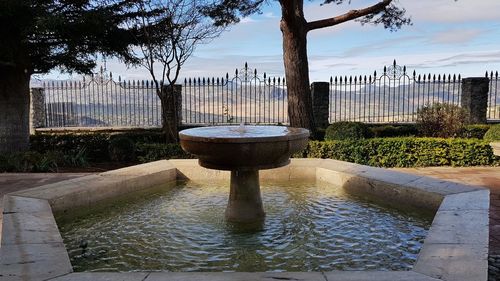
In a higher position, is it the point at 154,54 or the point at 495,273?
the point at 154,54

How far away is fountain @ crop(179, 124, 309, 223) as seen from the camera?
14.3ft

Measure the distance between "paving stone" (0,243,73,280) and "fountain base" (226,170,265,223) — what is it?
202cm

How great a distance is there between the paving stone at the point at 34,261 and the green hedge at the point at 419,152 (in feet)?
23.7

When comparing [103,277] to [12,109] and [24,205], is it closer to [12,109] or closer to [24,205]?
[24,205]

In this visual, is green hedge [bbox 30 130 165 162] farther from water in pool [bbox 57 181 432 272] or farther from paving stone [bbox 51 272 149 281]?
paving stone [bbox 51 272 149 281]

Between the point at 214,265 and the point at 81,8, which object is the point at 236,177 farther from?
the point at 81,8

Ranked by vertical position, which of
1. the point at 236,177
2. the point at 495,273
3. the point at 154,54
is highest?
the point at 154,54

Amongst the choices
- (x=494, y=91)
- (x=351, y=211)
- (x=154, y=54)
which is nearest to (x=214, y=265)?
(x=351, y=211)

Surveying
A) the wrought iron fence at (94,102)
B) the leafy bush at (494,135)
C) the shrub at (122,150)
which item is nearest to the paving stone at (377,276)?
the shrub at (122,150)

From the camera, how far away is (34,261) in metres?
3.04

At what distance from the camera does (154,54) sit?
476 inches

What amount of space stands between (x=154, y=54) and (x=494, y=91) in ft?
48.8

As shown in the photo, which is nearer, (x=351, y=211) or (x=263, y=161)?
(x=263, y=161)

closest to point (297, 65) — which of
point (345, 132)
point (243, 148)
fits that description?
point (345, 132)
